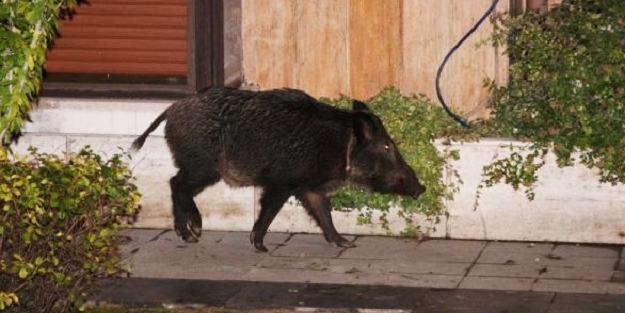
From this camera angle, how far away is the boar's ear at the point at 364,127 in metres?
12.0

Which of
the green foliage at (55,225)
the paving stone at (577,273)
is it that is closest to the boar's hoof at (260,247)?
the paving stone at (577,273)

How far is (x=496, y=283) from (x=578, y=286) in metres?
0.56

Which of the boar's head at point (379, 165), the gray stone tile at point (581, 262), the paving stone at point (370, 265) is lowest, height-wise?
the gray stone tile at point (581, 262)

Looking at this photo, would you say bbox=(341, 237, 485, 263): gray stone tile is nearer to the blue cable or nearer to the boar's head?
the boar's head

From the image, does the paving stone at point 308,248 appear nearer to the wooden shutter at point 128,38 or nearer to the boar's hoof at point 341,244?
the boar's hoof at point 341,244

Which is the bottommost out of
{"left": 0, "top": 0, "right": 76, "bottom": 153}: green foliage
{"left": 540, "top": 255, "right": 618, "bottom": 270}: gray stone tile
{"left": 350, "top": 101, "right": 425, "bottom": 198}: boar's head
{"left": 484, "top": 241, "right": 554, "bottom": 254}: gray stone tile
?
{"left": 484, "top": 241, "right": 554, "bottom": 254}: gray stone tile

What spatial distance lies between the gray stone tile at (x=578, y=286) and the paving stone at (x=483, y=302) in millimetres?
201

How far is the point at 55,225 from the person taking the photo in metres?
8.73

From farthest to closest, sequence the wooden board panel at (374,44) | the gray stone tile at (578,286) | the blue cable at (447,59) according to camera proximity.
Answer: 1. the wooden board panel at (374,44)
2. the blue cable at (447,59)
3. the gray stone tile at (578,286)

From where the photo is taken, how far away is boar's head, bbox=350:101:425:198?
1219 centimetres

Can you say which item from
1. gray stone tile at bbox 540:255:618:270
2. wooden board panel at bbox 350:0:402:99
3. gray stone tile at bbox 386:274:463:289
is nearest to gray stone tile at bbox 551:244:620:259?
gray stone tile at bbox 540:255:618:270

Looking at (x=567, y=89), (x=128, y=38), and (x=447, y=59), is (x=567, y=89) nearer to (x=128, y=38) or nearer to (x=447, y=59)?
(x=447, y=59)

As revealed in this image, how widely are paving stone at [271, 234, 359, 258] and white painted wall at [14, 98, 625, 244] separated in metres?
0.16

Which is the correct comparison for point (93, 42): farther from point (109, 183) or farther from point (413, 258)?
point (109, 183)
